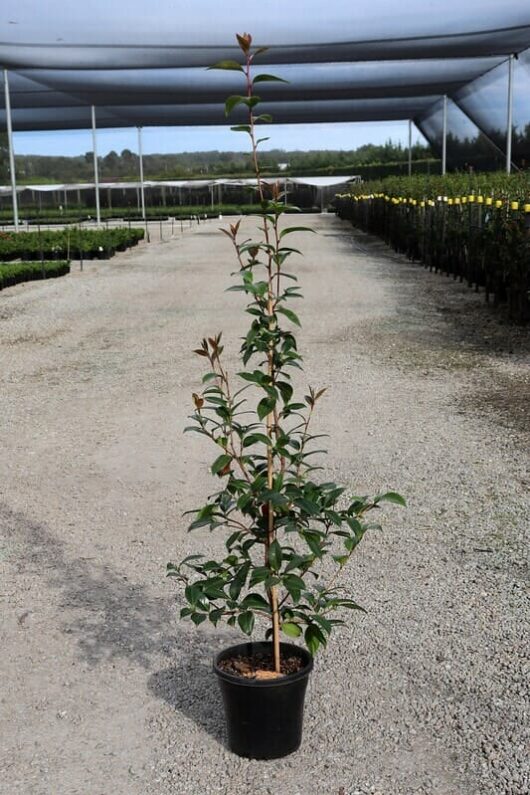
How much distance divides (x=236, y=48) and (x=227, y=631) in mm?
13169

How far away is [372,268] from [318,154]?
3504cm

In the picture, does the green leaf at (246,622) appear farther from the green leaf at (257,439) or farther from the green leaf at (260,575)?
the green leaf at (257,439)

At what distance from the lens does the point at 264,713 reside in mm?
2107

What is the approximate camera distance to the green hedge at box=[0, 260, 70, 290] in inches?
492

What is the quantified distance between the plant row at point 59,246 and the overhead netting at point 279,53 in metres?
2.79

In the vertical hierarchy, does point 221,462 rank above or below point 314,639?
above

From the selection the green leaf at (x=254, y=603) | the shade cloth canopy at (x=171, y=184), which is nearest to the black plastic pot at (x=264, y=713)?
the green leaf at (x=254, y=603)

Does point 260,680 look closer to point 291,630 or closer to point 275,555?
point 291,630

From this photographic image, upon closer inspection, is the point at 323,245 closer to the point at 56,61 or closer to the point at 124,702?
the point at 56,61

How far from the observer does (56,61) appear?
1585 centimetres

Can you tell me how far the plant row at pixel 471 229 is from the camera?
8047mm

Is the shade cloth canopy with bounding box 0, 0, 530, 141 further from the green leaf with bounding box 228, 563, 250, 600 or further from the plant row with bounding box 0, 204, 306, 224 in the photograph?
the plant row with bounding box 0, 204, 306, 224

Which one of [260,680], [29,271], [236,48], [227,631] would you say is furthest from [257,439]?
[236,48]

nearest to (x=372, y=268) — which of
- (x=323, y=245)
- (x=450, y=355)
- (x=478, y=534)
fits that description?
(x=323, y=245)
